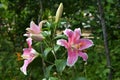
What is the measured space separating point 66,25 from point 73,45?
2241 mm

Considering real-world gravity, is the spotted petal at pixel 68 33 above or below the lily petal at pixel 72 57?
above

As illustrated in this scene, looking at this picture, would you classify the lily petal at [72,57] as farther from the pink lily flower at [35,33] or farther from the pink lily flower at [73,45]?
the pink lily flower at [35,33]

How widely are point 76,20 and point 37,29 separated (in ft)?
6.84

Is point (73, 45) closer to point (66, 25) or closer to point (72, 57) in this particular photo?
point (72, 57)

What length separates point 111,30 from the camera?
422cm

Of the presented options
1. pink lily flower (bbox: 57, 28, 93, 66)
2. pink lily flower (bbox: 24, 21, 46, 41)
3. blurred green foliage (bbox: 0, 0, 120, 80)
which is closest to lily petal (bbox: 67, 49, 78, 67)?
pink lily flower (bbox: 57, 28, 93, 66)

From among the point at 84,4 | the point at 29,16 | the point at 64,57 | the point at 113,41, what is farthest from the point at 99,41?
the point at 64,57

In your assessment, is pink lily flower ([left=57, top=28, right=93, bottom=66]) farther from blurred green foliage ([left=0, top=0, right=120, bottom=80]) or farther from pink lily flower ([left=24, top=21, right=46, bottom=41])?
blurred green foliage ([left=0, top=0, right=120, bottom=80])

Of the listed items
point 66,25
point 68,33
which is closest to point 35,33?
point 68,33

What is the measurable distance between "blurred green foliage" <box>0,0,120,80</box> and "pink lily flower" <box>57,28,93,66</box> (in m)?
1.48

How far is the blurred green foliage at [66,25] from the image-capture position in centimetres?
410

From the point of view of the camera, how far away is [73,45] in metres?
2.15

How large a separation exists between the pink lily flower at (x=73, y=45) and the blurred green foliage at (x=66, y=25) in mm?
1480

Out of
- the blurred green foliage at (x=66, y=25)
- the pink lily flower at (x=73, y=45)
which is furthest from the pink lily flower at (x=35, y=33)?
the blurred green foliage at (x=66, y=25)
